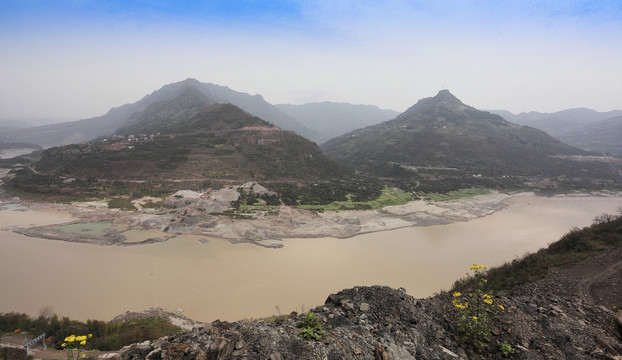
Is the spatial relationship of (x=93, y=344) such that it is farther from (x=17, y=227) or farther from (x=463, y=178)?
(x=463, y=178)

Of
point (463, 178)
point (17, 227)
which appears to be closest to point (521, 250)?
point (463, 178)

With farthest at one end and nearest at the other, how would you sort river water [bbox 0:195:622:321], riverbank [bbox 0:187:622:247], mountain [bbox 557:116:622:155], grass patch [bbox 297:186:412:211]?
mountain [bbox 557:116:622:155] < grass patch [bbox 297:186:412:211] < riverbank [bbox 0:187:622:247] < river water [bbox 0:195:622:321]

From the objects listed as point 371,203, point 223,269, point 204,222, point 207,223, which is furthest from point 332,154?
point 223,269

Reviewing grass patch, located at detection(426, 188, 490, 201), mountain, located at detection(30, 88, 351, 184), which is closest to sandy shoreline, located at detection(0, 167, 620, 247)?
grass patch, located at detection(426, 188, 490, 201)

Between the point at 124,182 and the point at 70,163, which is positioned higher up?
the point at 70,163

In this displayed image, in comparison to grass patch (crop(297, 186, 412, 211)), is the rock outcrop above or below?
above

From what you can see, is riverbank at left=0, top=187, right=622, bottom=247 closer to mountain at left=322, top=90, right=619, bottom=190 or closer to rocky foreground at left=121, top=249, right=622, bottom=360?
rocky foreground at left=121, top=249, right=622, bottom=360

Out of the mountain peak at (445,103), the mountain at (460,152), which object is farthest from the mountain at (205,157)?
the mountain peak at (445,103)
